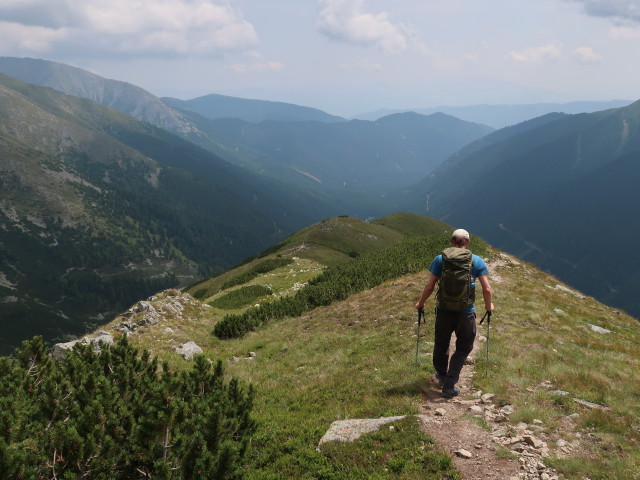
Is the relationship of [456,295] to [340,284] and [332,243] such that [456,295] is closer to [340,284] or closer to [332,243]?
[340,284]


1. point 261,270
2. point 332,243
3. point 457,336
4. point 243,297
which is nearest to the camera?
point 457,336

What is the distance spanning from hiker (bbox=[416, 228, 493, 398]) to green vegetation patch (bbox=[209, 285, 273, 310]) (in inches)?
1498

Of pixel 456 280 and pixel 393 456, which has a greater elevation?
pixel 456 280

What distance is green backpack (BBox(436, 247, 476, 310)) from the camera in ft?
33.1

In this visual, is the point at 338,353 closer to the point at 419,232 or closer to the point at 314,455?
the point at 314,455

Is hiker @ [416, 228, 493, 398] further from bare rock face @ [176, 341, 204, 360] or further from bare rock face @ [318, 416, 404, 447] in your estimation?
bare rock face @ [176, 341, 204, 360]

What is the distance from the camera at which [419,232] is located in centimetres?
15250

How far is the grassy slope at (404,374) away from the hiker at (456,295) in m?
1.50

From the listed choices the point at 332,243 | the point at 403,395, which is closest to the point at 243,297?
the point at 403,395

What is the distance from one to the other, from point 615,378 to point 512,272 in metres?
19.1

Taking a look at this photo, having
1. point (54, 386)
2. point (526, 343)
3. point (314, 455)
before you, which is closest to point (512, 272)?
point (526, 343)

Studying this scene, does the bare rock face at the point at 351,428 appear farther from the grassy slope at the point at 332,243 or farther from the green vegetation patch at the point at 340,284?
the grassy slope at the point at 332,243

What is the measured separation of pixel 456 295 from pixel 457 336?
143cm

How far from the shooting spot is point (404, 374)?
1316cm
